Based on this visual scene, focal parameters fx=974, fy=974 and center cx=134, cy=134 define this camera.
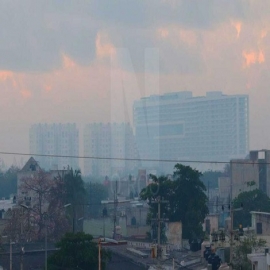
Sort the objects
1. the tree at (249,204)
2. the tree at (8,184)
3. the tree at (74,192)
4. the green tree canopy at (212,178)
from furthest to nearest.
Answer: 1. the green tree canopy at (212,178)
2. the tree at (8,184)
3. the tree at (74,192)
4. the tree at (249,204)

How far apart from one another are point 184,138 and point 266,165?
60099 mm

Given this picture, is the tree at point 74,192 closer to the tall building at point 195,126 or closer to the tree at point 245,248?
the tree at point 245,248

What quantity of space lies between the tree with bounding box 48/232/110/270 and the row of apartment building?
198ft

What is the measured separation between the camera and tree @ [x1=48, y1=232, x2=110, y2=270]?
61.7ft

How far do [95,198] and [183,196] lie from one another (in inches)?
841

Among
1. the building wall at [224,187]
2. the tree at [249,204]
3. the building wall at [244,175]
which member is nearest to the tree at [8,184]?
the building wall at [224,187]

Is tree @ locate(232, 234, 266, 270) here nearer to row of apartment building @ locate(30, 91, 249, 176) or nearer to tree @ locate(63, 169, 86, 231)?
tree @ locate(63, 169, 86, 231)

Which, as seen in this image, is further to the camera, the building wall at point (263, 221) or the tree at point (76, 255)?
the building wall at point (263, 221)

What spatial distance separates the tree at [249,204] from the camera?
29.9 meters

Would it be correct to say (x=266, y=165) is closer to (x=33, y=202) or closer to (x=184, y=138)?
(x=33, y=202)

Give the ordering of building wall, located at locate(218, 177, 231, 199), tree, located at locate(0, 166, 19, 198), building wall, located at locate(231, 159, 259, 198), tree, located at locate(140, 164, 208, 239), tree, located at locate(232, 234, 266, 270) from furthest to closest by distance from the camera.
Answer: tree, located at locate(0, 166, 19, 198) < building wall, located at locate(218, 177, 231, 199) < building wall, located at locate(231, 159, 259, 198) < tree, located at locate(140, 164, 208, 239) < tree, located at locate(232, 234, 266, 270)

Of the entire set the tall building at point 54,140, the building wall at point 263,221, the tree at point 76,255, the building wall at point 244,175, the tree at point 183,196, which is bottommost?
the tree at point 76,255

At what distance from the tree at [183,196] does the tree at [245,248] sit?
22.1 feet

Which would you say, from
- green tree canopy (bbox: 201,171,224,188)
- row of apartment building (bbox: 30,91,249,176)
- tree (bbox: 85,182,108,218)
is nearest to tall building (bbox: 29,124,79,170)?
row of apartment building (bbox: 30,91,249,176)
